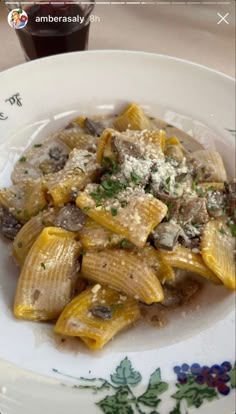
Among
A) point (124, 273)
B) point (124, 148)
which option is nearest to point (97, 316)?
point (124, 273)

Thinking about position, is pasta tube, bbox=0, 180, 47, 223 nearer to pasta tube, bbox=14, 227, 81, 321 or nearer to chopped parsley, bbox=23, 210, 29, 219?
chopped parsley, bbox=23, 210, 29, 219

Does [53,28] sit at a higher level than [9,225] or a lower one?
higher

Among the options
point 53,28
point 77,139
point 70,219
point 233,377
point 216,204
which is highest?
point 53,28

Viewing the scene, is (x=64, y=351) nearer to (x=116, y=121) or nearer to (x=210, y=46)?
(x=116, y=121)

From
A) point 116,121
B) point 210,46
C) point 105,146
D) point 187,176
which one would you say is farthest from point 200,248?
point 210,46

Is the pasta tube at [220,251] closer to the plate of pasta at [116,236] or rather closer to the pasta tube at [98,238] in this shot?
the plate of pasta at [116,236]

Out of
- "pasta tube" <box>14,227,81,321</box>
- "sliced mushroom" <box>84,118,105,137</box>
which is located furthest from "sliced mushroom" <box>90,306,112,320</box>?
"sliced mushroom" <box>84,118,105,137</box>

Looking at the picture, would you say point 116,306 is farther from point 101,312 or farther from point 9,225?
point 9,225
